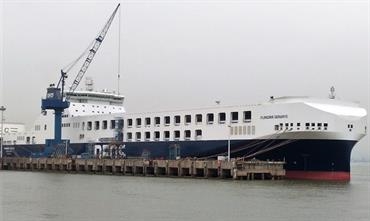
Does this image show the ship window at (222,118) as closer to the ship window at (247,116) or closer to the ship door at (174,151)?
the ship window at (247,116)

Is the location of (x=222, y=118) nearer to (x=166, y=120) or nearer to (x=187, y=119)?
(x=187, y=119)

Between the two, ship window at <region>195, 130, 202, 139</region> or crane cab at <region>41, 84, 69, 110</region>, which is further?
crane cab at <region>41, 84, 69, 110</region>

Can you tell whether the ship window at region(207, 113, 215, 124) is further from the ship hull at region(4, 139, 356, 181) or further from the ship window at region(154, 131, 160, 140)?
the ship window at region(154, 131, 160, 140)

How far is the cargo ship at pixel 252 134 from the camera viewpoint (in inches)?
2035

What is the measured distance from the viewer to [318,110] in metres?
51.5

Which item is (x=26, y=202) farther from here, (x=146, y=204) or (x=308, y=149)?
(x=308, y=149)

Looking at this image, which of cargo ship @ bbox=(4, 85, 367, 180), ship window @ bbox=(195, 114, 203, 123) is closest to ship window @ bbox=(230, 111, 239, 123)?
cargo ship @ bbox=(4, 85, 367, 180)

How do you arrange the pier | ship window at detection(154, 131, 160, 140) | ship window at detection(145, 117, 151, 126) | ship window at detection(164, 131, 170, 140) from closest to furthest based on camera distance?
the pier, ship window at detection(164, 131, 170, 140), ship window at detection(154, 131, 160, 140), ship window at detection(145, 117, 151, 126)

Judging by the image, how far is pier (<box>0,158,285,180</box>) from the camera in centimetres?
4878

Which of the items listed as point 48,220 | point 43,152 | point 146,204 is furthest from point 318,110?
point 43,152

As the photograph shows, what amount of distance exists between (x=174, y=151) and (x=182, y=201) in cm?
2949

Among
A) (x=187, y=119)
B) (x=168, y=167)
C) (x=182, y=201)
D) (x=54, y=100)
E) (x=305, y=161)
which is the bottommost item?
(x=182, y=201)

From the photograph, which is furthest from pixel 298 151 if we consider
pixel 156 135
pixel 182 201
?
pixel 182 201

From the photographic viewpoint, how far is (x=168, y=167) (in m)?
54.4
